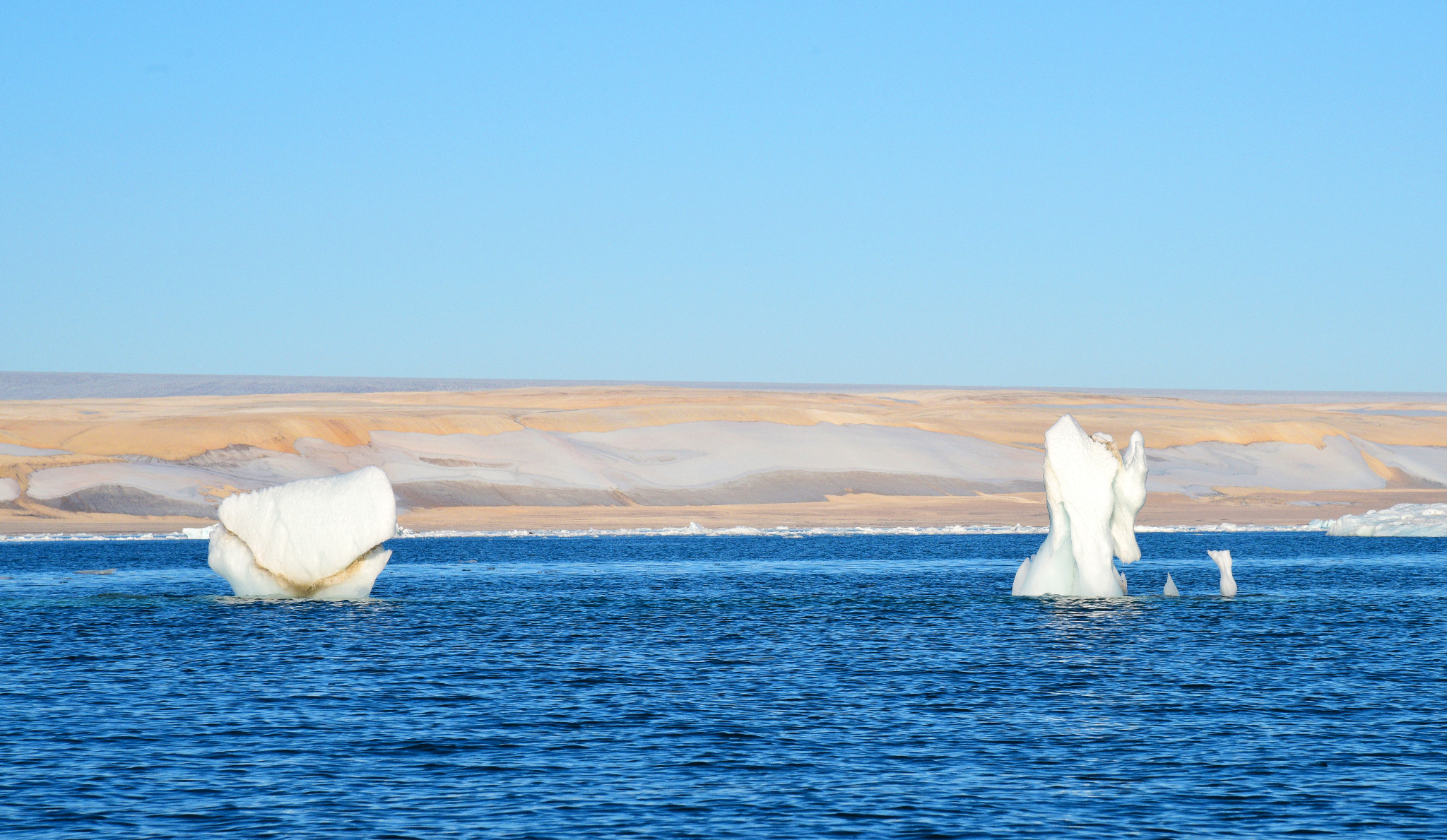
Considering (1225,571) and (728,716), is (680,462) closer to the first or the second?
(1225,571)

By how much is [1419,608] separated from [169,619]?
40.4 metres

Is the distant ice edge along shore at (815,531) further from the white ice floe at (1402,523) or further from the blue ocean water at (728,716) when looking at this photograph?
the blue ocean water at (728,716)

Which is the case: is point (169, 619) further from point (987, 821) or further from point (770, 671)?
point (987, 821)

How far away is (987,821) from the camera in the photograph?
20.8 meters

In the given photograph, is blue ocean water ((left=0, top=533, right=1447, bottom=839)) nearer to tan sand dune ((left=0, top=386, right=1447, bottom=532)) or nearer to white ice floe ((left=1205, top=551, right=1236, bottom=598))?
white ice floe ((left=1205, top=551, right=1236, bottom=598))

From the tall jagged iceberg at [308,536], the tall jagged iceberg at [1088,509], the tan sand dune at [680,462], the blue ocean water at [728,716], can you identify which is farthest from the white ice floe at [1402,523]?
the tall jagged iceberg at [308,536]

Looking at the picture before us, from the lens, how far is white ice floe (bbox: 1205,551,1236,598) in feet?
170

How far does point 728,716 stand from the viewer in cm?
2966

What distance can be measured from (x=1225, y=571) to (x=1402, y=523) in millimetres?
52185

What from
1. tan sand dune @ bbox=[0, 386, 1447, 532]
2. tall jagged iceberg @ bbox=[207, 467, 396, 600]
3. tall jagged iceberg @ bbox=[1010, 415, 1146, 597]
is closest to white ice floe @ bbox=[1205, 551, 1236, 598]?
tall jagged iceberg @ bbox=[1010, 415, 1146, 597]

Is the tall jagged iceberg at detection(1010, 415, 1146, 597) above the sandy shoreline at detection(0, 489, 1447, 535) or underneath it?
above

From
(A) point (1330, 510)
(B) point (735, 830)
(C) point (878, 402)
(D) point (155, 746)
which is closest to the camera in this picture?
(B) point (735, 830)

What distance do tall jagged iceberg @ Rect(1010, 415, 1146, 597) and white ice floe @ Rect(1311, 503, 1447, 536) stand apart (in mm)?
53163

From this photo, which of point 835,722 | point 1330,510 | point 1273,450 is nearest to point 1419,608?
point 835,722
